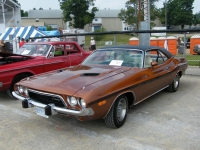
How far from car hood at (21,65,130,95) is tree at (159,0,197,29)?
76.4 metres

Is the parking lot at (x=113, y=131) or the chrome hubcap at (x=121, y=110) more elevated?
the chrome hubcap at (x=121, y=110)

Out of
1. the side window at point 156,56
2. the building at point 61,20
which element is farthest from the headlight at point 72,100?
the building at point 61,20

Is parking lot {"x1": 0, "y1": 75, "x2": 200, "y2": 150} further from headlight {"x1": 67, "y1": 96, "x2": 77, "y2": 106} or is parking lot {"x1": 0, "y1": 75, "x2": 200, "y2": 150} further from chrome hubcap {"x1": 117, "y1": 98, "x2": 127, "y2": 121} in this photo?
headlight {"x1": 67, "y1": 96, "x2": 77, "y2": 106}

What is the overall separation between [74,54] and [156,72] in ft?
11.7

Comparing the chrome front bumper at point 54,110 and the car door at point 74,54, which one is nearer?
the chrome front bumper at point 54,110

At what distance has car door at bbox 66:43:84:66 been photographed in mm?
7586

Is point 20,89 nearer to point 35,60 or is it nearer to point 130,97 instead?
point 130,97

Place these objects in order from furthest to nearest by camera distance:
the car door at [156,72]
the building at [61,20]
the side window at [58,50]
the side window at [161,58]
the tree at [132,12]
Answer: the building at [61,20], the tree at [132,12], the side window at [58,50], the side window at [161,58], the car door at [156,72]

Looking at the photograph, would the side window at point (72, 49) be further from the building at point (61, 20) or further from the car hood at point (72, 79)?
the building at point (61, 20)

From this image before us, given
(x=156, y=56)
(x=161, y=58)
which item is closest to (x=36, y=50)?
(x=156, y=56)

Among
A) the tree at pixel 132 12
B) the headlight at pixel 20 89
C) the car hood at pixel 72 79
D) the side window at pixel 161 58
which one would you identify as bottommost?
the headlight at pixel 20 89

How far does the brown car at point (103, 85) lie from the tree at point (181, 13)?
75543 mm

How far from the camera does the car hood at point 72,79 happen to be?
11.8 ft

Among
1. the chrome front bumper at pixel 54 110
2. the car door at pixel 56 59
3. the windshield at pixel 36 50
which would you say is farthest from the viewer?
the windshield at pixel 36 50
